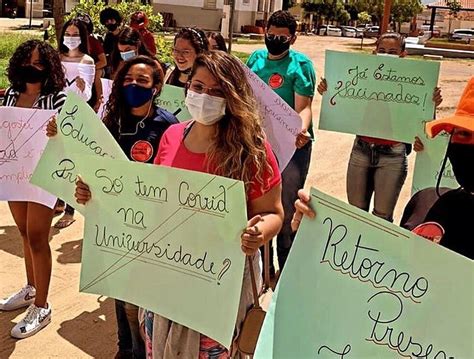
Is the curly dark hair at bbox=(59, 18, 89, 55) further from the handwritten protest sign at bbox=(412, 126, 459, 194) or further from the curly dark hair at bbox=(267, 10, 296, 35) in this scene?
the handwritten protest sign at bbox=(412, 126, 459, 194)

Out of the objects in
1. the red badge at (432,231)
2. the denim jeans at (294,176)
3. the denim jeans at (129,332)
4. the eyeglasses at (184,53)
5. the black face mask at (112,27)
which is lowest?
the denim jeans at (129,332)

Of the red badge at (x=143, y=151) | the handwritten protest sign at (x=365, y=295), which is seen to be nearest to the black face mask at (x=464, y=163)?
the handwritten protest sign at (x=365, y=295)

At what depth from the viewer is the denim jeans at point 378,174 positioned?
4.16 meters

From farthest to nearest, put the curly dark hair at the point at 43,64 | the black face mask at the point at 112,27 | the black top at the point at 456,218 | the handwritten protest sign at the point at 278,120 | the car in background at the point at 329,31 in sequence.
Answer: the car in background at the point at 329,31
the black face mask at the point at 112,27
the handwritten protest sign at the point at 278,120
the curly dark hair at the point at 43,64
the black top at the point at 456,218

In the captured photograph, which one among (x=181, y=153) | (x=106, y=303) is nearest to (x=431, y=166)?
(x=181, y=153)

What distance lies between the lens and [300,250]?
80.4 inches

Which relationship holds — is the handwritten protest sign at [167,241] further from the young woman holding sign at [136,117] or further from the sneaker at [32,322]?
the sneaker at [32,322]

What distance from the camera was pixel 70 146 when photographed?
2.97 meters

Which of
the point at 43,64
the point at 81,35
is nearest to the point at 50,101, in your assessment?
the point at 43,64

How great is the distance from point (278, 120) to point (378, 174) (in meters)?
0.78

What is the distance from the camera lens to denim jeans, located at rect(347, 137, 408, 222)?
4.16 meters

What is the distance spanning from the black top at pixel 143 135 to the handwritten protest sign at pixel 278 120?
855 millimetres

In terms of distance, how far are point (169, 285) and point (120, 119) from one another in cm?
120

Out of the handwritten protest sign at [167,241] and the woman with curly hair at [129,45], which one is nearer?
the handwritten protest sign at [167,241]
